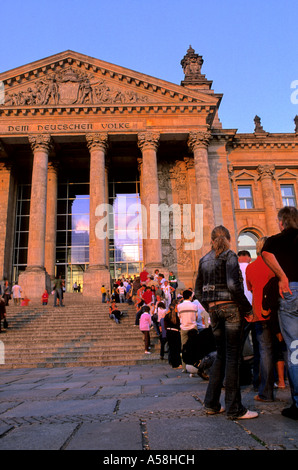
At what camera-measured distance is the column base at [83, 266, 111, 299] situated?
21.3 meters

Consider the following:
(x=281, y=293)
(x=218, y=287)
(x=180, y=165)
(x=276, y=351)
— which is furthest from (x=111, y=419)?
(x=180, y=165)

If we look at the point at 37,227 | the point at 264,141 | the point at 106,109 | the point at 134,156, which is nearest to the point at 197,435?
the point at 37,227

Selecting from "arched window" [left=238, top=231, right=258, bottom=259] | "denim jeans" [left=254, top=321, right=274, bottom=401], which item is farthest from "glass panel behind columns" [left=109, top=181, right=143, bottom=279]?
"denim jeans" [left=254, top=321, right=274, bottom=401]

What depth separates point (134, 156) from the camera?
28375mm

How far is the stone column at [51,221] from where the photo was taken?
2541 centimetres

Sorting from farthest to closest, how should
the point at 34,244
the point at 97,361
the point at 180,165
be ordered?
the point at 180,165 → the point at 34,244 → the point at 97,361

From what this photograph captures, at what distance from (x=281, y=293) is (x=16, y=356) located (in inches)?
392

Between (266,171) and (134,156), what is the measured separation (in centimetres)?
1093

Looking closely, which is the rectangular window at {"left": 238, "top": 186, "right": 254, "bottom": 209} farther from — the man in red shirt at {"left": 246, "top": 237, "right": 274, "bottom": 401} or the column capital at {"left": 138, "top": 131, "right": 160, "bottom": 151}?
the man in red shirt at {"left": 246, "top": 237, "right": 274, "bottom": 401}

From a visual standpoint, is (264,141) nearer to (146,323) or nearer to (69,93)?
(69,93)

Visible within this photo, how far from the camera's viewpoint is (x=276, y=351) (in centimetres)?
548

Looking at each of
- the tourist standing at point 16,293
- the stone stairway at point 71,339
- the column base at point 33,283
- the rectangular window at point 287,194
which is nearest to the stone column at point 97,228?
the column base at point 33,283

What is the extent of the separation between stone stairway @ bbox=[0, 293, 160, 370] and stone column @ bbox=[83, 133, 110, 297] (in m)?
3.72

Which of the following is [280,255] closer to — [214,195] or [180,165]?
[214,195]
